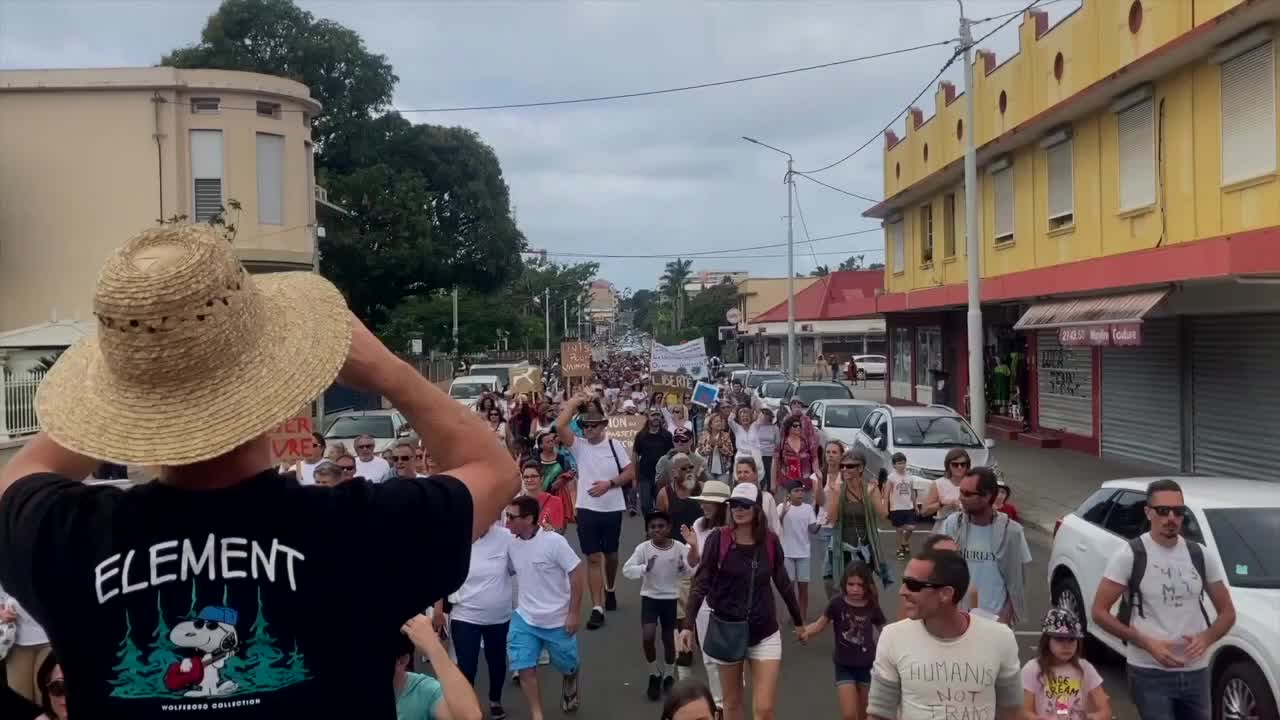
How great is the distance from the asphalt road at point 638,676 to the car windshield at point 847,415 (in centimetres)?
1042

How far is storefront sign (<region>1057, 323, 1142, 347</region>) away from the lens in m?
17.2

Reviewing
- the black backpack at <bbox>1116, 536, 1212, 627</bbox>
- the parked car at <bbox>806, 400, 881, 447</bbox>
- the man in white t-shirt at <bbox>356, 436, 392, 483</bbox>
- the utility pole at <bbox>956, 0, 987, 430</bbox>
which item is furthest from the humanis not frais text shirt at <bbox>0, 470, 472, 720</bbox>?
the parked car at <bbox>806, 400, 881, 447</bbox>

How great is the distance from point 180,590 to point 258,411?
32 centimetres

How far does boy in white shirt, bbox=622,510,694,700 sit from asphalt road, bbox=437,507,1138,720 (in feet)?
1.00

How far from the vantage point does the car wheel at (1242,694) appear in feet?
20.1

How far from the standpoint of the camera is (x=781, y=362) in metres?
69.6

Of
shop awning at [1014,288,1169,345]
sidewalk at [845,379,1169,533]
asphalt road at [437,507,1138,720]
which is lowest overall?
asphalt road at [437,507,1138,720]

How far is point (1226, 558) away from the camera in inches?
278

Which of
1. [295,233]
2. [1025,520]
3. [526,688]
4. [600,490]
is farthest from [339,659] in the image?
[295,233]

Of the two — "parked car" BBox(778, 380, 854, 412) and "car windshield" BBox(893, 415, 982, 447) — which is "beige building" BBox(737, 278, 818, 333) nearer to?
"parked car" BBox(778, 380, 854, 412)

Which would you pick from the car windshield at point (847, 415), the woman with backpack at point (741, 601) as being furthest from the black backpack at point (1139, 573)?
the car windshield at point (847, 415)

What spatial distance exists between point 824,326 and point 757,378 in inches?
1144

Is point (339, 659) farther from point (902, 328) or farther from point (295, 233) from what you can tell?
point (902, 328)

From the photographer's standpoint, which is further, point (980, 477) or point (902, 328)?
point (902, 328)
